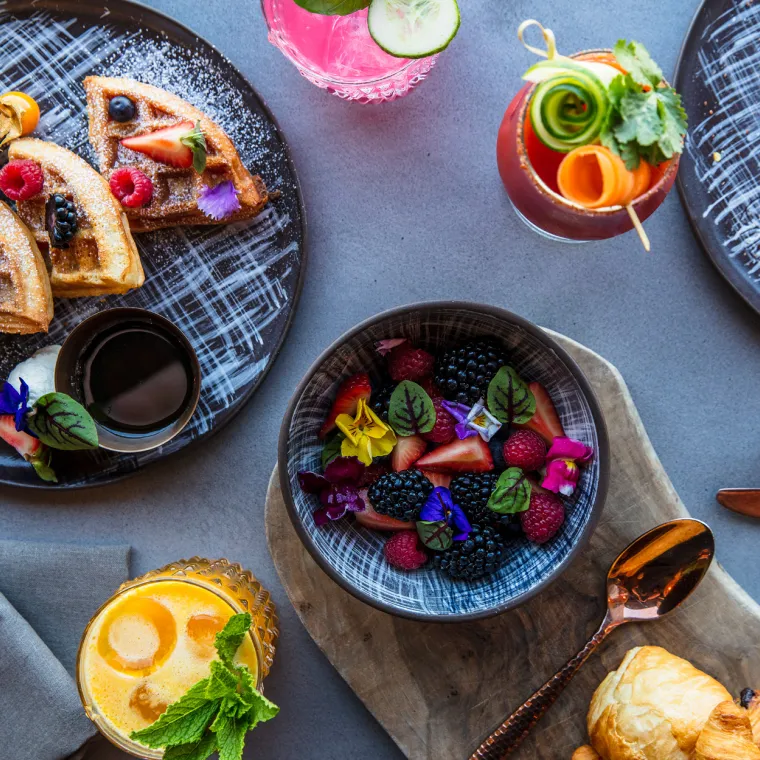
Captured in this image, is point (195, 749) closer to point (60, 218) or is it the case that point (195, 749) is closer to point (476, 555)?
point (476, 555)

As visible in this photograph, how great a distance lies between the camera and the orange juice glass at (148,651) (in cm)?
147

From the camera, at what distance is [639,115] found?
1.25 metres

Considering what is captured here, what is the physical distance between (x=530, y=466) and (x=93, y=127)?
1147 millimetres

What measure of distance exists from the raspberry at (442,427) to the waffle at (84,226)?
70 cm

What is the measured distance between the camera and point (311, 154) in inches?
67.2

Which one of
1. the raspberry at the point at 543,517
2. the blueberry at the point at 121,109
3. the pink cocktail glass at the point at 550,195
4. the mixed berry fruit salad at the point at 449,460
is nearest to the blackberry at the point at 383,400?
the mixed berry fruit salad at the point at 449,460

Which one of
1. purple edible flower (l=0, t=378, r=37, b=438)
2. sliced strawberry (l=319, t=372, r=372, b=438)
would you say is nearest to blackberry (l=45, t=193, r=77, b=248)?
purple edible flower (l=0, t=378, r=37, b=438)

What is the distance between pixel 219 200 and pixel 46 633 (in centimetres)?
104

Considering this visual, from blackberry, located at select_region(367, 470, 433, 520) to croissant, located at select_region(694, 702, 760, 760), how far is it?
2.10ft

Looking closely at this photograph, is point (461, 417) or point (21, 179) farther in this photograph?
point (21, 179)

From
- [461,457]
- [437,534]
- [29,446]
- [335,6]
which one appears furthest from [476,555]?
[335,6]

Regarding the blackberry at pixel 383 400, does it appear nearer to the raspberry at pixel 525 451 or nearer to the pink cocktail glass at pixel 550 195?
the raspberry at pixel 525 451

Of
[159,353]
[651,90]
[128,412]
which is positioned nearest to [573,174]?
[651,90]

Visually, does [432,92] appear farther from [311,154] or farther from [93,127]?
[93,127]
